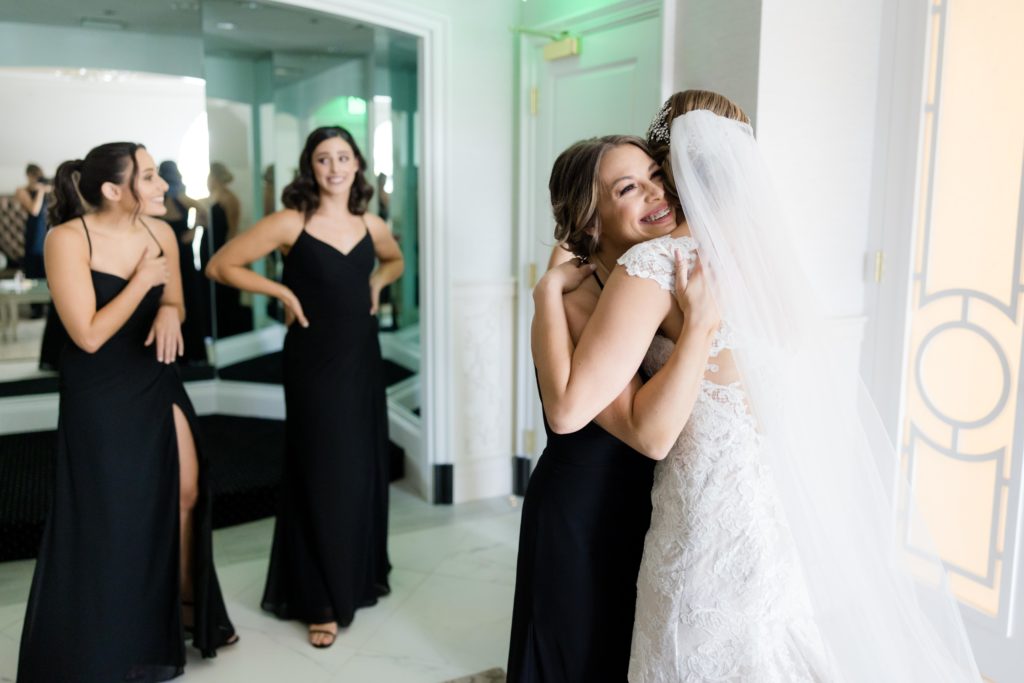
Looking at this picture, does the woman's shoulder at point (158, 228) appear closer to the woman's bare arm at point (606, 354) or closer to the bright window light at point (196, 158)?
the woman's bare arm at point (606, 354)

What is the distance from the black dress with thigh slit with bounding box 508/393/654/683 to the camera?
1.67m

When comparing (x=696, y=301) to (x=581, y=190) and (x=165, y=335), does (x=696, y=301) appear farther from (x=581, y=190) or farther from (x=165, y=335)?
(x=165, y=335)

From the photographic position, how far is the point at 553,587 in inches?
65.7

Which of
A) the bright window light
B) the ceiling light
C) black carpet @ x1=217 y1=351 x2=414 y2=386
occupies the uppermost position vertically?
the ceiling light

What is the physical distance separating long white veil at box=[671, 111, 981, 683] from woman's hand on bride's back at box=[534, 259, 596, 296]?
0.23 m

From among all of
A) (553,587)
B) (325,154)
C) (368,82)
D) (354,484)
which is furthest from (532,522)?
(368,82)

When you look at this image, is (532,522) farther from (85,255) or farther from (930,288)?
(930,288)

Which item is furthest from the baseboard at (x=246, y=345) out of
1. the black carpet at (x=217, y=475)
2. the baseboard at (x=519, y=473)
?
the baseboard at (x=519, y=473)

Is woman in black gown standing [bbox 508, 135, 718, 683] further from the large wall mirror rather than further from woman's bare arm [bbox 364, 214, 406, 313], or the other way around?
the large wall mirror

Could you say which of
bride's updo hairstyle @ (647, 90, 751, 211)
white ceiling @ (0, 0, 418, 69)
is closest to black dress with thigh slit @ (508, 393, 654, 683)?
bride's updo hairstyle @ (647, 90, 751, 211)

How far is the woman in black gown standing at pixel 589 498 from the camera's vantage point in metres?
1.64

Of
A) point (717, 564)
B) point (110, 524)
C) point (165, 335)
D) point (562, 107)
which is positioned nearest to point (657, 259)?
point (717, 564)

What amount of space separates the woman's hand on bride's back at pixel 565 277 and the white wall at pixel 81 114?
13.1 ft

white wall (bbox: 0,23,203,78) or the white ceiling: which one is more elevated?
the white ceiling
